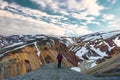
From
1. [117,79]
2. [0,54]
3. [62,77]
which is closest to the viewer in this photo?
[62,77]

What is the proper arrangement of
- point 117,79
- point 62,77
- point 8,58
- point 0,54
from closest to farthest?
point 62,77
point 117,79
point 8,58
point 0,54

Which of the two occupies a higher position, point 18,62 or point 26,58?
point 26,58

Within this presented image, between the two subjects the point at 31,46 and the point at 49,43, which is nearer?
the point at 31,46

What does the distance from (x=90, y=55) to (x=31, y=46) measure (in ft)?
403

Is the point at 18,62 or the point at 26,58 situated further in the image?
the point at 26,58

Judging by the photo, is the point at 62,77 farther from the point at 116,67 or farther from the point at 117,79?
the point at 116,67

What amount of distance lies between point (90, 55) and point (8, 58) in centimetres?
13467

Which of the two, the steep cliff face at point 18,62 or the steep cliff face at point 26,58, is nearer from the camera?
the steep cliff face at point 18,62

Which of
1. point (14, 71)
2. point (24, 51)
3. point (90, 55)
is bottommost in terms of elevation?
point (90, 55)

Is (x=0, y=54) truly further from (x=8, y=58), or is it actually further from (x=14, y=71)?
(x=14, y=71)

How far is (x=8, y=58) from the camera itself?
6391cm

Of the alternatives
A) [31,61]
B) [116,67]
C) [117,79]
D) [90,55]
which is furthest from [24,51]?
[90,55]

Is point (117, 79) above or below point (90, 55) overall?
above

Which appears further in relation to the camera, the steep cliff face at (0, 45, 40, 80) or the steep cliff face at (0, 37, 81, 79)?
the steep cliff face at (0, 37, 81, 79)
